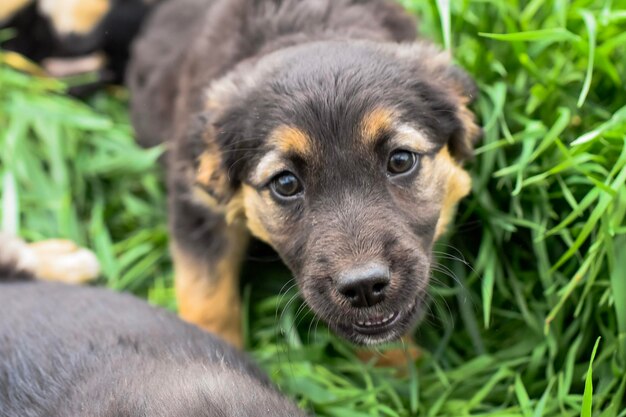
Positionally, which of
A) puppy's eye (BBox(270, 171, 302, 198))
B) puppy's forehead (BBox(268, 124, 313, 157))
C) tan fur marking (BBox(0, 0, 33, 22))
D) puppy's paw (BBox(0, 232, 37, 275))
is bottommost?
puppy's paw (BBox(0, 232, 37, 275))

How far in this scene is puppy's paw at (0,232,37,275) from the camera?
378 cm

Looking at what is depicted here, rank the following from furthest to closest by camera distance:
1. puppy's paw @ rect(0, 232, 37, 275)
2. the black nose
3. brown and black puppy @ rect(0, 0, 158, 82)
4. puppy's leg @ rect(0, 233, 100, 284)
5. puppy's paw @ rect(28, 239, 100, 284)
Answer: brown and black puppy @ rect(0, 0, 158, 82)
puppy's paw @ rect(28, 239, 100, 284)
puppy's leg @ rect(0, 233, 100, 284)
puppy's paw @ rect(0, 232, 37, 275)
the black nose

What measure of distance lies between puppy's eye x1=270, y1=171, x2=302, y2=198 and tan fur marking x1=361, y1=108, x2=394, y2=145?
13.1 inches

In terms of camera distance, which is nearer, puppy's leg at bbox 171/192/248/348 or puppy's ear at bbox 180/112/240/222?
puppy's ear at bbox 180/112/240/222

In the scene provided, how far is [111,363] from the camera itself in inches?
113

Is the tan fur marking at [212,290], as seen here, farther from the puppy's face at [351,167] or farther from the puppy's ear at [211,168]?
the puppy's face at [351,167]

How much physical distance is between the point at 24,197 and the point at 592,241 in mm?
3082

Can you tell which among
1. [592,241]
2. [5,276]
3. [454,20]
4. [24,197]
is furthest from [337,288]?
[24,197]

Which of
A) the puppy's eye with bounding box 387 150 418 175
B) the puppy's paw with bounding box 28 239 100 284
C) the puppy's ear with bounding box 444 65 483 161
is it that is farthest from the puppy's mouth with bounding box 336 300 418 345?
the puppy's paw with bounding box 28 239 100 284

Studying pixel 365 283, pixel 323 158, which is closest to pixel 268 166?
pixel 323 158

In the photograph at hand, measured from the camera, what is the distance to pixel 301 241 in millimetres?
3332

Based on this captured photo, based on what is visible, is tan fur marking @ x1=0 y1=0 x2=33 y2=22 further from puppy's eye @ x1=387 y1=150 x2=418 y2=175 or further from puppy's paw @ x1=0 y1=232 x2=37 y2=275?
puppy's eye @ x1=387 y1=150 x2=418 y2=175

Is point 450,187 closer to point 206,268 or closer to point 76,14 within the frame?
point 206,268

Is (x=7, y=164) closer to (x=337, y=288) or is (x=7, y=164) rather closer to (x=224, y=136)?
(x=224, y=136)
